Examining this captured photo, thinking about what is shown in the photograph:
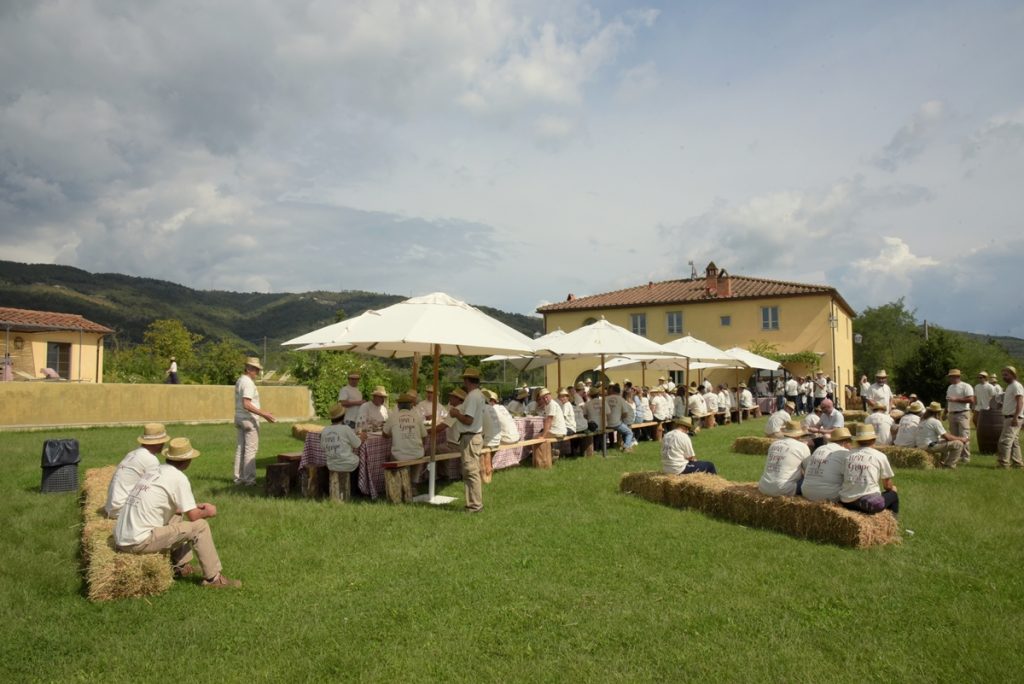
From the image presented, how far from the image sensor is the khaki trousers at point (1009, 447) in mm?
11273

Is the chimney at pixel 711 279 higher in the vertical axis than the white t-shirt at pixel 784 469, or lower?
higher

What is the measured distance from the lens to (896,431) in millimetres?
13266

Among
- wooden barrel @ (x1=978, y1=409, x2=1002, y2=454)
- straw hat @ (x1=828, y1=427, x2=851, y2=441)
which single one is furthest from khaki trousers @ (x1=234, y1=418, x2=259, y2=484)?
wooden barrel @ (x1=978, y1=409, x2=1002, y2=454)

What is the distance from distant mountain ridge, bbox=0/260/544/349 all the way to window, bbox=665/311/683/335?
24010 millimetres

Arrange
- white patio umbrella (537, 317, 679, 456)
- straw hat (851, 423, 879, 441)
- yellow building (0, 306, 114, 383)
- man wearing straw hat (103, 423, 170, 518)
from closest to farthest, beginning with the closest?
1. man wearing straw hat (103, 423, 170, 518)
2. straw hat (851, 423, 879, 441)
3. white patio umbrella (537, 317, 679, 456)
4. yellow building (0, 306, 114, 383)

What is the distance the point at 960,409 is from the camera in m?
12.2

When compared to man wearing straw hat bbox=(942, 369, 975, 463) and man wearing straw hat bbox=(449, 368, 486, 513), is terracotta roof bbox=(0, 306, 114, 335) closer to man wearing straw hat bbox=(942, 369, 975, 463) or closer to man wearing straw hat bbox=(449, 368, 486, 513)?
man wearing straw hat bbox=(449, 368, 486, 513)

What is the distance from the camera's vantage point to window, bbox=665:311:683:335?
4016cm

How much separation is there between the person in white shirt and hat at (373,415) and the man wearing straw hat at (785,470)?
544 cm

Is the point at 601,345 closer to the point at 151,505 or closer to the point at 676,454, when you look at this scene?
the point at 676,454

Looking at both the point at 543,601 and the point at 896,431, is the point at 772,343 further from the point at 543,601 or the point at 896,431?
the point at 543,601

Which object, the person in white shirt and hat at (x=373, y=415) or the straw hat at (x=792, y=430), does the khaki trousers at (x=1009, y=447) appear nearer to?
the straw hat at (x=792, y=430)

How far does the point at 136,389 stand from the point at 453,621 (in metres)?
18.2

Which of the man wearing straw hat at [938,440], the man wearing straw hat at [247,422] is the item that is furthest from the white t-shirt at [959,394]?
the man wearing straw hat at [247,422]
